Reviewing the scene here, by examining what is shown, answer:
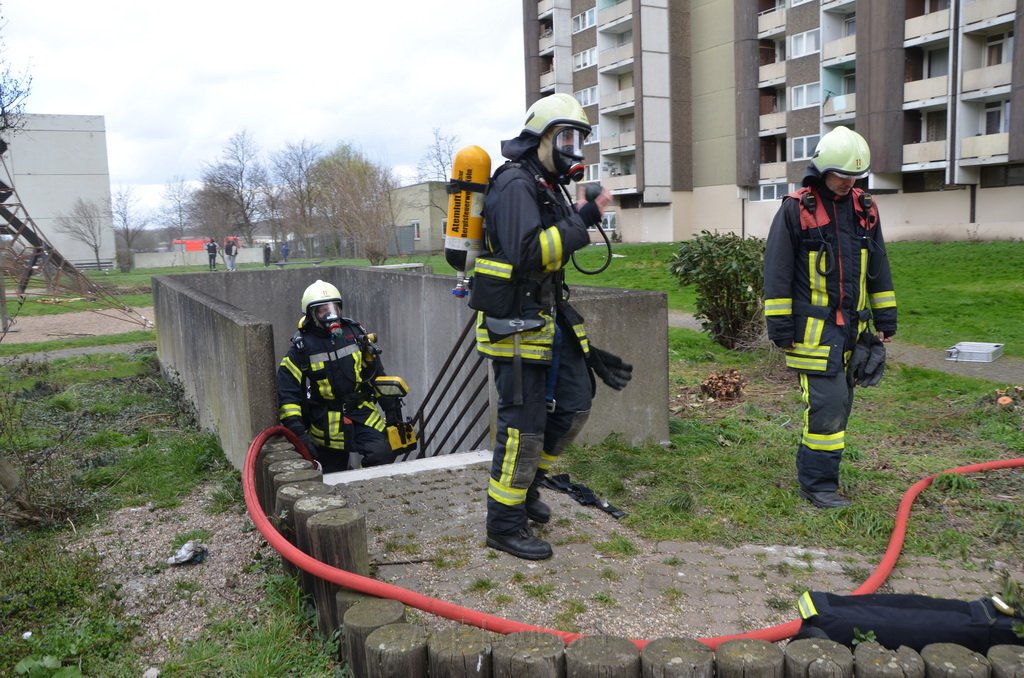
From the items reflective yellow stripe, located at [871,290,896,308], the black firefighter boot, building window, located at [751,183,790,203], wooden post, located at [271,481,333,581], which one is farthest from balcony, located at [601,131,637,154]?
wooden post, located at [271,481,333,581]

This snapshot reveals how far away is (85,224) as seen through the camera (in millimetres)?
47156

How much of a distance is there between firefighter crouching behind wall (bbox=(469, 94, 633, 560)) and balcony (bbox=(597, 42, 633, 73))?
3848 centimetres

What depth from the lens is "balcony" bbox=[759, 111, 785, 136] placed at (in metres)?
35.1

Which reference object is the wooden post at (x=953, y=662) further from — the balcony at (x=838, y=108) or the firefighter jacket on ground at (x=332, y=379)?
the balcony at (x=838, y=108)

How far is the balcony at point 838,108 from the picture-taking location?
30.8 m

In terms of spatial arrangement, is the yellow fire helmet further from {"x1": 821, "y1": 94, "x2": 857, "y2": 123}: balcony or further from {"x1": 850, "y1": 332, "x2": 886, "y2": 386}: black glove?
{"x1": 821, "y1": 94, "x2": 857, "y2": 123}: balcony

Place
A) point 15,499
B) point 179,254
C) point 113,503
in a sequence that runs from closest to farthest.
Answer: point 15,499 → point 113,503 → point 179,254

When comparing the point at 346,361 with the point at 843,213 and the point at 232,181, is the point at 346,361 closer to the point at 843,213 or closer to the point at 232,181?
the point at 843,213

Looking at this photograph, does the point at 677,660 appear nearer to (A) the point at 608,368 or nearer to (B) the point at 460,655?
(B) the point at 460,655

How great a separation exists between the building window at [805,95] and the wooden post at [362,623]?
33.5 metres

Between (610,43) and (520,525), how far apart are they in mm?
42040

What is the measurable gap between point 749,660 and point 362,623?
50.8 inches

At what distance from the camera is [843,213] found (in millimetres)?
4438

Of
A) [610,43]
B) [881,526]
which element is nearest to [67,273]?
[881,526]
